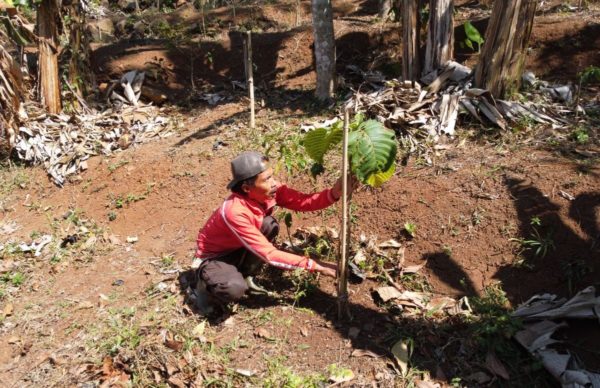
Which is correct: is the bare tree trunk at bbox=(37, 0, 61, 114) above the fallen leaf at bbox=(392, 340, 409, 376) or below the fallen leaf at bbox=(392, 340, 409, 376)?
above

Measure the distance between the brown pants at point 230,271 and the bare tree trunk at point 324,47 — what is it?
134 inches

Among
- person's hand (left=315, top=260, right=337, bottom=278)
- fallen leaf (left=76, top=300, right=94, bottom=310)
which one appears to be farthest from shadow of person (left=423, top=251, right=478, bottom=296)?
fallen leaf (left=76, top=300, right=94, bottom=310)

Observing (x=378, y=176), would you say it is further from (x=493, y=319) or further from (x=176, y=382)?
(x=176, y=382)

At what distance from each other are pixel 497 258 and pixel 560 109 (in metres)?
2.28

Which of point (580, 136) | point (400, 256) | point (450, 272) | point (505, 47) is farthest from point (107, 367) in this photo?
point (505, 47)

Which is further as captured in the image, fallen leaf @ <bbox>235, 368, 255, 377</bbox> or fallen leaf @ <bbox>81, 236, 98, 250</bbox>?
fallen leaf @ <bbox>81, 236, 98, 250</bbox>

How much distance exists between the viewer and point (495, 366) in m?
2.72

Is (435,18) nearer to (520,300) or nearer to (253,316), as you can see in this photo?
(520,300)

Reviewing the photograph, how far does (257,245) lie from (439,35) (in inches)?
153

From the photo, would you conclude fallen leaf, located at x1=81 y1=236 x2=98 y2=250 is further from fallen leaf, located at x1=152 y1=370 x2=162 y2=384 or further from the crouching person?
fallen leaf, located at x1=152 y1=370 x2=162 y2=384

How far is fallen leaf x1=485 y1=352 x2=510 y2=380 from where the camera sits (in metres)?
2.68

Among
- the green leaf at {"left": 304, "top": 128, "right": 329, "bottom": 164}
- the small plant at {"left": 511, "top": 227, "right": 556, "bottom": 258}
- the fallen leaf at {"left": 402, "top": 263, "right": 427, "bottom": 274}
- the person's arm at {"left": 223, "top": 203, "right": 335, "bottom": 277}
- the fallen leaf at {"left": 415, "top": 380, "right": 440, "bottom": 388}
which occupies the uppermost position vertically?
the green leaf at {"left": 304, "top": 128, "right": 329, "bottom": 164}

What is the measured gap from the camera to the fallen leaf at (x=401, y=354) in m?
2.77

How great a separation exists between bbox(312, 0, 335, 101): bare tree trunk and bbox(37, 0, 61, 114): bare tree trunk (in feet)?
12.1
